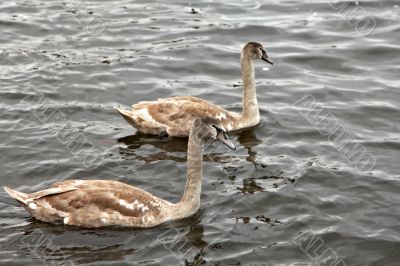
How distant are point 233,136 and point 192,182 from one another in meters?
3.60

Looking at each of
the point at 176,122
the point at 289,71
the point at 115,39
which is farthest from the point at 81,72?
the point at 289,71

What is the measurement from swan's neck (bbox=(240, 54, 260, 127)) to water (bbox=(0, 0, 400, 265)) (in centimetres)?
26

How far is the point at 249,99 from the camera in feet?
51.2

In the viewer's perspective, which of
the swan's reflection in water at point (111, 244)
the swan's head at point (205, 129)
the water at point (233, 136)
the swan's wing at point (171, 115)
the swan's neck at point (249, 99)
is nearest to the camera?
the swan's reflection in water at point (111, 244)

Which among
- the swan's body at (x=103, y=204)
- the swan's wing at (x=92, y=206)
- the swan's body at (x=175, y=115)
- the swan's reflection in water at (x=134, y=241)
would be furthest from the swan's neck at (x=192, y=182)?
the swan's body at (x=175, y=115)

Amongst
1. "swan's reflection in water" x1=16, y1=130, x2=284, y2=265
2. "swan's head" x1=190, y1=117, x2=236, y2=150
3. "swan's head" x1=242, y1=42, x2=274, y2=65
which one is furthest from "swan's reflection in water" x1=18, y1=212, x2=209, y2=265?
"swan's head" x1=242, y1=42, x2=274, y2=65

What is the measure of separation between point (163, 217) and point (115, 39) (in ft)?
28.0

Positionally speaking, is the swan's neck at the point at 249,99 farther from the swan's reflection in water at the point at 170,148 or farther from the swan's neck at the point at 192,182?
the swan's neck at the point at 192,182

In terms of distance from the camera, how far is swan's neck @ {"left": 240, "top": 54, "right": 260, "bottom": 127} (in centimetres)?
1543

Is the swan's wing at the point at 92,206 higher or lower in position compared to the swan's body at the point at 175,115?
lower

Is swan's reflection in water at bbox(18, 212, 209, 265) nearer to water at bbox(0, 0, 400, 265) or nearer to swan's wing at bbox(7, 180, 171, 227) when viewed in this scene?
water at bbox(0, 0, 400, 265)

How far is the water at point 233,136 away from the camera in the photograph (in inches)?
445

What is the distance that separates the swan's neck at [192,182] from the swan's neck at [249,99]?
352 cm

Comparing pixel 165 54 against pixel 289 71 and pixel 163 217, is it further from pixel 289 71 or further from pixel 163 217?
pixel 163 217
